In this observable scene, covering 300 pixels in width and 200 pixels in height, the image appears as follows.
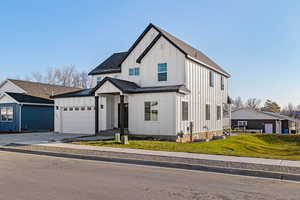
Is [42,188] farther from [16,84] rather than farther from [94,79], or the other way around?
[16,84]

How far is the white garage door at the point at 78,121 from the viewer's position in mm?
22531

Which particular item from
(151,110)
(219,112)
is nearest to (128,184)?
(151,110)

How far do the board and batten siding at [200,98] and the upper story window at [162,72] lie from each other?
1.69 m

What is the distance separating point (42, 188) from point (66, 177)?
4.14 ft

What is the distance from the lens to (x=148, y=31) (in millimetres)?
21625

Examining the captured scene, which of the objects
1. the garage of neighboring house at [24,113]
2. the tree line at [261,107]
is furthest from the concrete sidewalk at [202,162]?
the tree line at [261,107]

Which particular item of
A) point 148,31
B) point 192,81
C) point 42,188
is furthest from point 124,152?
point 148,31

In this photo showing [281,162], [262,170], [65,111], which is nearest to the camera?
[262,170]

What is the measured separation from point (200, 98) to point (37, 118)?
19238 mm

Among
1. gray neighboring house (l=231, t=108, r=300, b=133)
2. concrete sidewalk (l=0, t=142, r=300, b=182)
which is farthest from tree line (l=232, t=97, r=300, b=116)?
concrete sidewalk (l=0, t=142, r=300, b=182)

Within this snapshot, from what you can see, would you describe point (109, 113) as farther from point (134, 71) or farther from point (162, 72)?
point (162, 72)

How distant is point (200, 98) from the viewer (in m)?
21.9

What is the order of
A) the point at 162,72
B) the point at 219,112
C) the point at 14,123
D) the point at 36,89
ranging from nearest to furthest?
the point at 162,72 → the point at 219,112 → the point at 14,123 → the point at 36,89

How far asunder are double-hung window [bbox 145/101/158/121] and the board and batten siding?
5.28 feet
